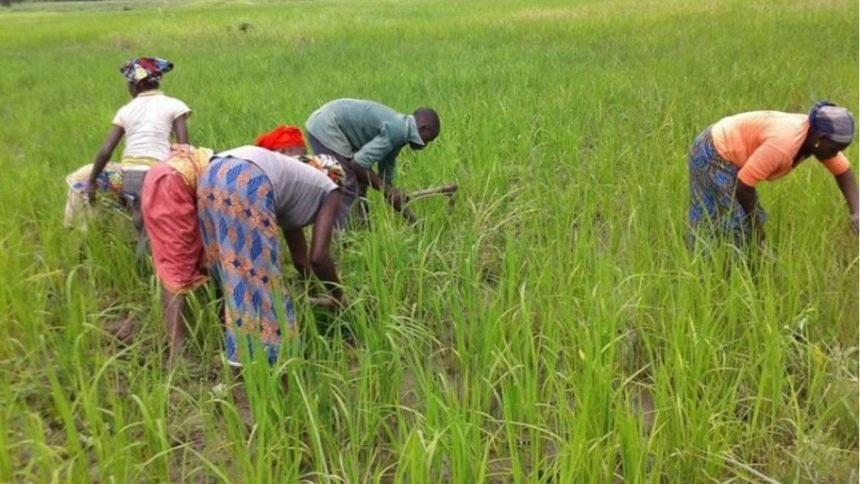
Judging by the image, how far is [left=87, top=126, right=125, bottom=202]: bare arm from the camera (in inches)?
142

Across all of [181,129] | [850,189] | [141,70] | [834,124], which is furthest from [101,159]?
[850,189]

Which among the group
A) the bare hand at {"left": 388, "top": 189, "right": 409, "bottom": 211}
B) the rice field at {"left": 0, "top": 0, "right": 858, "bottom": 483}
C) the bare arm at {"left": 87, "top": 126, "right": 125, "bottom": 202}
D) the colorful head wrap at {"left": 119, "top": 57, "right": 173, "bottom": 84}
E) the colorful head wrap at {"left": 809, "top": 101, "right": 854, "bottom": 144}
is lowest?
the rice field at {"left": 0, "top": 0, "right": 858, "bottom": 483}

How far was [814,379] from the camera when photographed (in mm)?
Result: 2211

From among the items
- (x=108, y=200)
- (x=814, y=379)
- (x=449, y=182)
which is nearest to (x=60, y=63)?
(x=108, y=200)

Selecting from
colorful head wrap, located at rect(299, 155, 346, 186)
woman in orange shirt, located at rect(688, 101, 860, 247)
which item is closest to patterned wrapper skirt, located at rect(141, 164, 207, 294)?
colorful head wrap, located at rect(299, 155, 346, 186)

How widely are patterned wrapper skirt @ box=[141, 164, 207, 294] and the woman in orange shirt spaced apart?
200cm

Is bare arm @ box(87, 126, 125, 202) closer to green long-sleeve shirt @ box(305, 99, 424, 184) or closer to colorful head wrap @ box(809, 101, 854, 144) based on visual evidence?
green long-sleeve shirt @ box(305, 99, 424, 184)

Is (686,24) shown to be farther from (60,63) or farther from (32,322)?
(32,322)

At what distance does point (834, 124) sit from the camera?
2740mm

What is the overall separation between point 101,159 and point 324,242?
163 centimetres

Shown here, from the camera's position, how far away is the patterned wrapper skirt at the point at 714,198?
312 cm

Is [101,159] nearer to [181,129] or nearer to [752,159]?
[181,129]

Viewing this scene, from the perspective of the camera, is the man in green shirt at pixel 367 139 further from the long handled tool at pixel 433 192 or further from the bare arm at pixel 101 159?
the bare arm at pixel 101 159

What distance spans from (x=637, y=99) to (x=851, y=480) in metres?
4.48
